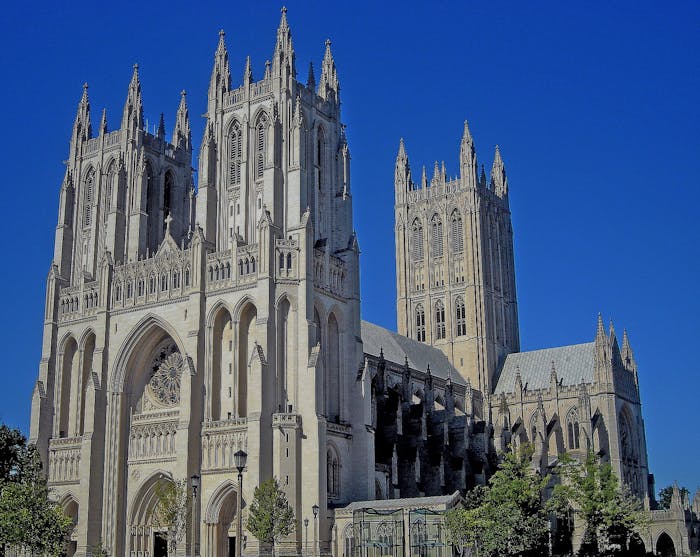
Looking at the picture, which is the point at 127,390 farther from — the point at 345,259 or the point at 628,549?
the point at 628,549

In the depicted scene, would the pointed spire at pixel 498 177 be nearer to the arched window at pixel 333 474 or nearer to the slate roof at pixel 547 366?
the slate roof at pixel 547 366

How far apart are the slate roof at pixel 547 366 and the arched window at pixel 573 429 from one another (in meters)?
4.46

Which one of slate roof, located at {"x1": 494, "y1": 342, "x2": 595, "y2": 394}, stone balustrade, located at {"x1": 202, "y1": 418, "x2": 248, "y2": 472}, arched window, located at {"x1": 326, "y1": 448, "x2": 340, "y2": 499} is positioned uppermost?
slate roof, located at {"x1": 494, "y1": 342, "x2": 595, "y2": 394}

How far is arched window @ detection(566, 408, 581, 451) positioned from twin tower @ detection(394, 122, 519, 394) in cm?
952

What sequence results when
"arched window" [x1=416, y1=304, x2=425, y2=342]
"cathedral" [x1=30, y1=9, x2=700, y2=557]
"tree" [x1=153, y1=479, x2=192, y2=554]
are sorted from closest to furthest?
1. "tree" [x1=153, y1=479, x2=192, y2=554]
2. "cathedral" [x1=30, y1=9, x2=700, y2=557]
3. "arched window" [x1=416, y1=304, x2=425, y2=342]

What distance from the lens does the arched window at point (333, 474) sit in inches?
2147

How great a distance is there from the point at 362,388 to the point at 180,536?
46.1ft

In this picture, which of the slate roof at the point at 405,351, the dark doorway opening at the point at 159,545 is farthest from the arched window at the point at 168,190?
the dark doorway opening at the point at 159,545

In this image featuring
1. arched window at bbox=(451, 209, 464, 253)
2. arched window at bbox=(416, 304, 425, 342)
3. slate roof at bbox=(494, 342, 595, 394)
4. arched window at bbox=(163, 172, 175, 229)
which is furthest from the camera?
arched window at bbox=(416, 304, 425, 342)

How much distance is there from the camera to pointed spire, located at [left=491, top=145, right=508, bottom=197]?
352 ft

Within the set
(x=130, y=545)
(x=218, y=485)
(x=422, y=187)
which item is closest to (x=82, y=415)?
(x=130, y=545)

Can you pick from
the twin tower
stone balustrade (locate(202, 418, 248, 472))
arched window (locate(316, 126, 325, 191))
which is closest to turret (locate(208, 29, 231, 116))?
arched window (locate(316, 126, 325, 191))

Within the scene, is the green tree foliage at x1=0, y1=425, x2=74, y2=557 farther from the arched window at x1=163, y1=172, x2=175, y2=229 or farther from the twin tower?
the twin tower

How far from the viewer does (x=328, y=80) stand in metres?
66.6
